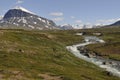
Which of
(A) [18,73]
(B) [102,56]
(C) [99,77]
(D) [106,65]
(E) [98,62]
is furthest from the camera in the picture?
(B) [102,56]

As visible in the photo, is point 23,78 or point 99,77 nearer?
point 23,78

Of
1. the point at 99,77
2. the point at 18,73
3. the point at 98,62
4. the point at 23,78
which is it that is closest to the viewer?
the point at 23,78

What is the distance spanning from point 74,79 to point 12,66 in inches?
856

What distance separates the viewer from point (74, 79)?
78.9 metres

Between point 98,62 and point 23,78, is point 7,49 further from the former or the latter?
point 23,78

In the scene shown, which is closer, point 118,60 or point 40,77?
point 40,77

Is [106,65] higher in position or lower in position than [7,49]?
lower

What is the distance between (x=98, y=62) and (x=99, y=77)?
40767 mm

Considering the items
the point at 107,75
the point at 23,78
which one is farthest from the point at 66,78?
the point at 107,75

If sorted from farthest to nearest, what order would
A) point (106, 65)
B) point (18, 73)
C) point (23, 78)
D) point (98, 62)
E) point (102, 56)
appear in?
point (102, 56) < point (98, 62) < point (106, 65) < point (18, 73) < point (23, 78)

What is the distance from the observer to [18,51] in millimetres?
121562

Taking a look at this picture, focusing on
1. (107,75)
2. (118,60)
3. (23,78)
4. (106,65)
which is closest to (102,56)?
(118,60)

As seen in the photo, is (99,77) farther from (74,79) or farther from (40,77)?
(40,77)

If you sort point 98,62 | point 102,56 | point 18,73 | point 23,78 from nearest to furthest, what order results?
point 23,78 < point 18,73 < point 98,62 < point 102,56
